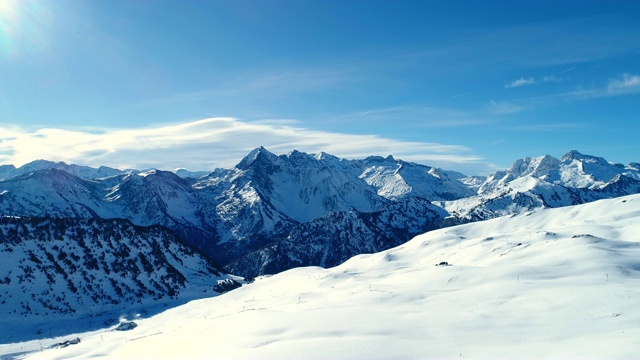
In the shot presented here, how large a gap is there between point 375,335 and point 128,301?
8990 centimetres

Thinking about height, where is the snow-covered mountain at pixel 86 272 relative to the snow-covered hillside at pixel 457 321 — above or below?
below

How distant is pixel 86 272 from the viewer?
9912 cm

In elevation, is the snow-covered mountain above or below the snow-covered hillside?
below

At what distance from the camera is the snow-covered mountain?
8625 centimetres

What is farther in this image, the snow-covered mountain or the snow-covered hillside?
the snow-covered mountain

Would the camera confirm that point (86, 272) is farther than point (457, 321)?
Yes

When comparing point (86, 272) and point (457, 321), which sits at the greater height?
point (457, 321)

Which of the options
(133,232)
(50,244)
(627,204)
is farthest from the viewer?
(133,232)

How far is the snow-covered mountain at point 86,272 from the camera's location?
283 ft

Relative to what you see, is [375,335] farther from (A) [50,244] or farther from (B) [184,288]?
(A) [50,244]

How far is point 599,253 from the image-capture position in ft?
130

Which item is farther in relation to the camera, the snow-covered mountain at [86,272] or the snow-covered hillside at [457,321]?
the snow-covered mountain at [86,272]

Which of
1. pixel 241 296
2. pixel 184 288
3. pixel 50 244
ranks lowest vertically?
pixel 184 288

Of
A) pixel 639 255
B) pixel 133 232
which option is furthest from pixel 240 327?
pixel 133 232
